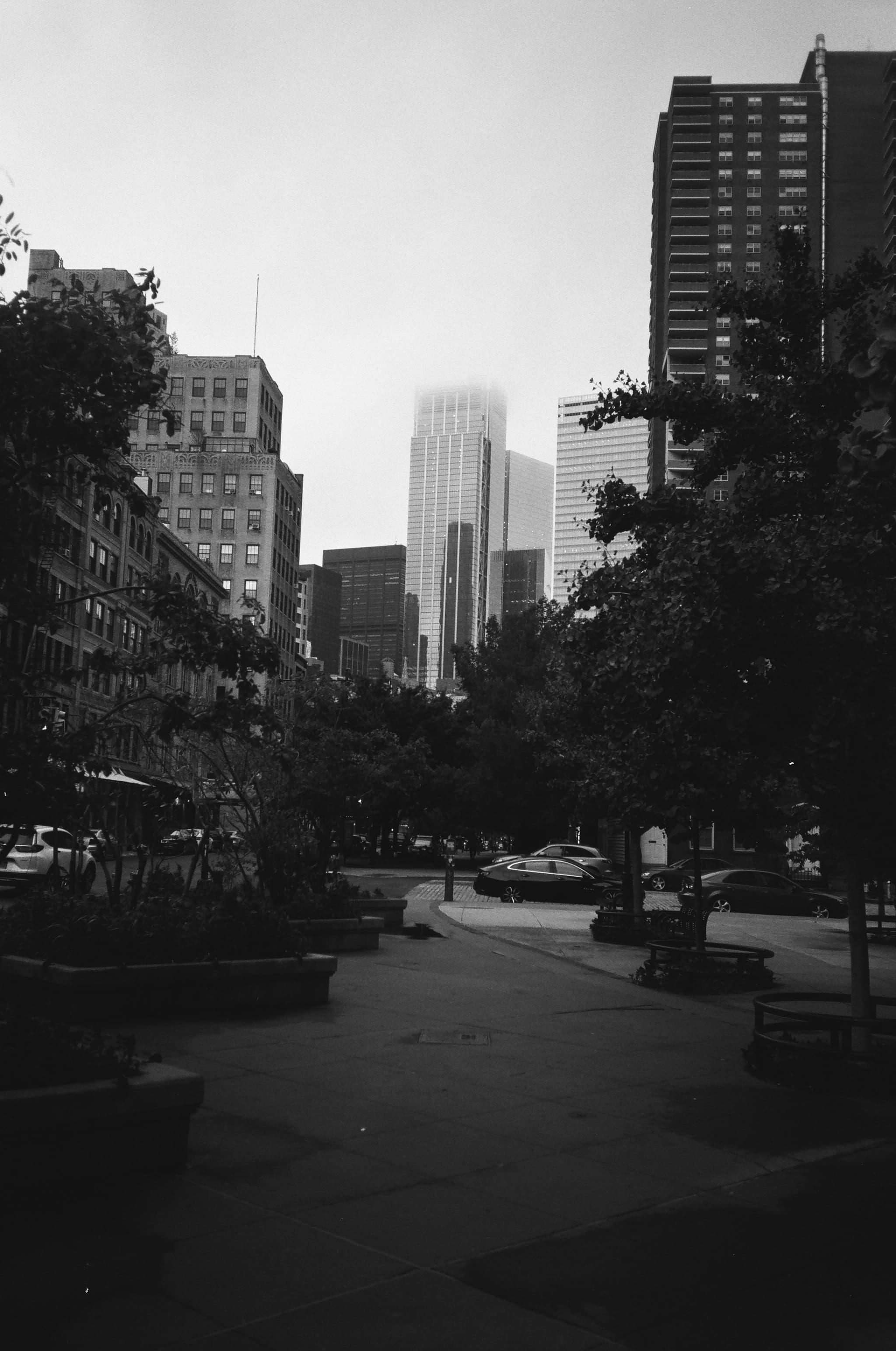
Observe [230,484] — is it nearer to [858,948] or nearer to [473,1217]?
[858,948]

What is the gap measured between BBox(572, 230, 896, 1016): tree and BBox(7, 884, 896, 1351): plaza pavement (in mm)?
2423

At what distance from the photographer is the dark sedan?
36375 millimetres

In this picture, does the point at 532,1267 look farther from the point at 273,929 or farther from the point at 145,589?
the point at 273,929

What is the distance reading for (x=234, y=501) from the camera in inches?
4801

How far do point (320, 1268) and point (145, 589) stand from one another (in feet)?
14.5

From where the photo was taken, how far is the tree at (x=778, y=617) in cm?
930

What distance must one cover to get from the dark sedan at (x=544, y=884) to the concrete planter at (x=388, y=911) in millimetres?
13485

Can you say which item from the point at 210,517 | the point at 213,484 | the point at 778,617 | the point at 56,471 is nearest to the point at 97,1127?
the point at 56,471

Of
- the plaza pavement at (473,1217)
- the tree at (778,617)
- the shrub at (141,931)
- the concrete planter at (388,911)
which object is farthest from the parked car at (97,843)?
the concrete planter at (388,911)

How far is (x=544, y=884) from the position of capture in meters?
36.5

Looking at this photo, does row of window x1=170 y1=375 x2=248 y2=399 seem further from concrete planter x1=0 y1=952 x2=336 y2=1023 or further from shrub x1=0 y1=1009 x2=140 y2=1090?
shrub x1=0 y1=1009 x2=140 y2=1090

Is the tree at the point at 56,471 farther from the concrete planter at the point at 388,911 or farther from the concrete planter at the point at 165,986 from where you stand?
the concrete planter at the point at 388,911

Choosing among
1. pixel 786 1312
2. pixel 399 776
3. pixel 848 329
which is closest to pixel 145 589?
pixel 786 1312

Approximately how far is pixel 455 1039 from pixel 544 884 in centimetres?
2611
